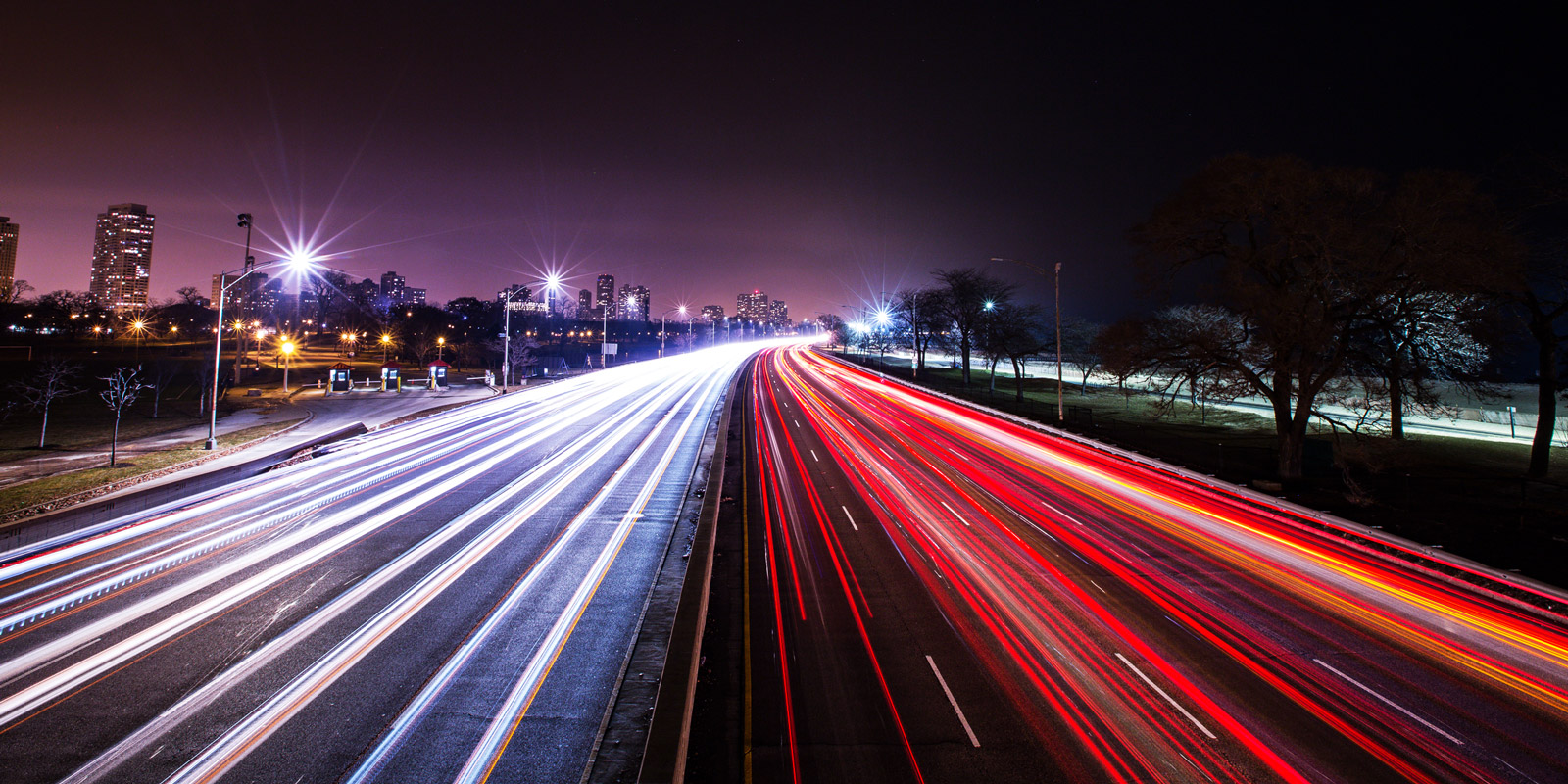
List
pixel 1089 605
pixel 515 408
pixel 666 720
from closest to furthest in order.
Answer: pixel 666 720 < pixel 1089 605 < pixel 515 408

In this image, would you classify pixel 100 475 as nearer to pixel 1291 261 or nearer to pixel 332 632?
pixel 332 632

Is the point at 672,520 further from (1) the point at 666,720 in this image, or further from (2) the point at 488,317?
(2) the point at 488,317

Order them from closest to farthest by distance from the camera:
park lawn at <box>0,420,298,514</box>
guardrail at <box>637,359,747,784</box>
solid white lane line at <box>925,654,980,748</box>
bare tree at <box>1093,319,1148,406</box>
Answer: guardrail at <box>637,359,747,784</box>
solid white lane line at <box>925,654,980,748</box>
park lawn at <box>0,420,298,514</box>
bare tree at <box>1093,319,1148,406</box>

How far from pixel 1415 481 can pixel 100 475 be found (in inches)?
1736

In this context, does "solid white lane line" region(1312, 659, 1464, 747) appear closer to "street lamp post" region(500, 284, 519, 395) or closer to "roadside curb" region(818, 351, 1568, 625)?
"roadside curb" region(818, 351, 1568, 625)

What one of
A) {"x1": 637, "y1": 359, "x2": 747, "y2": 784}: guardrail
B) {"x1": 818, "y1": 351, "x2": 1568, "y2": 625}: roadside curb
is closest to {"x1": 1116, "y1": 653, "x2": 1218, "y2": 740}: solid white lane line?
{"x1": 637, "y1": 359, "x2": 747, "y2": 784}: guardrail

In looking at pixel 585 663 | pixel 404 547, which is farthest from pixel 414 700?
pixel 404 547

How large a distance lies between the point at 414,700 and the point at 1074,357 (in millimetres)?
67294

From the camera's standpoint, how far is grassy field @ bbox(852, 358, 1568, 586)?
14.4 metres

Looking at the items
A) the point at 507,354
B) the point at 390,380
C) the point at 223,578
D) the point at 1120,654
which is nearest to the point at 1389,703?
the point at 1120,654

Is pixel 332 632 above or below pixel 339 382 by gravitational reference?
below

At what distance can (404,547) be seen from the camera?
13492 millimetres

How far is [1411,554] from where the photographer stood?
42.8 ft

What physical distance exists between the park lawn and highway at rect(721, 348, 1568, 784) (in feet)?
64.9
